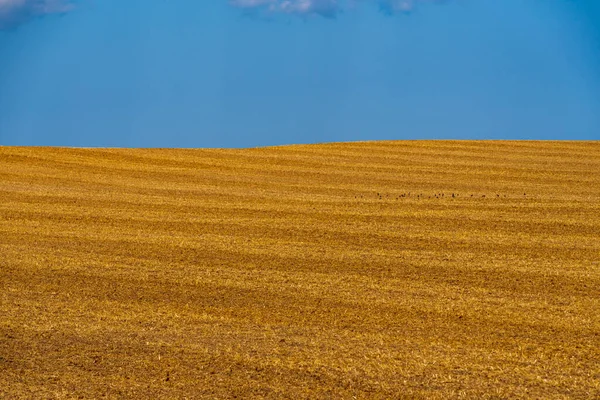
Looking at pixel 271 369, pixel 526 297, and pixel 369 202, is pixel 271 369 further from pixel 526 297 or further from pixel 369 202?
pixel 369 202

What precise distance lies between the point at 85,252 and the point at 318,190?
25.9 feet

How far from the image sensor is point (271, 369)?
7.23 metres

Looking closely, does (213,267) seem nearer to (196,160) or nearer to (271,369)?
(271,369)

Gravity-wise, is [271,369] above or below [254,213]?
below

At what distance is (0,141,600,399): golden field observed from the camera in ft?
23.4

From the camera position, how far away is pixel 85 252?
12.2m

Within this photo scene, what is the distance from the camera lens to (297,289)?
33.1 ft

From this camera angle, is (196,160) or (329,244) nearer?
(329,244)

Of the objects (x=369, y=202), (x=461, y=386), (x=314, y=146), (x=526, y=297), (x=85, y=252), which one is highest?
(x=314, y=146)

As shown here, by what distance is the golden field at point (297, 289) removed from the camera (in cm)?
712

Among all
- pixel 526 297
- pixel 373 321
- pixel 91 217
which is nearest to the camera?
pixel 373 321

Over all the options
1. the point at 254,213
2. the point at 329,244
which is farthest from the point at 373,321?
the point at 254,213

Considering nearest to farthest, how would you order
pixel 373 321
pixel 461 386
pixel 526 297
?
pixel 461 386 < pixel 373 321 < pixel 526 297

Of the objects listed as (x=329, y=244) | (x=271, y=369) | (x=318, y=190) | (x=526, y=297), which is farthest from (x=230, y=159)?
(x=271, y=369)
